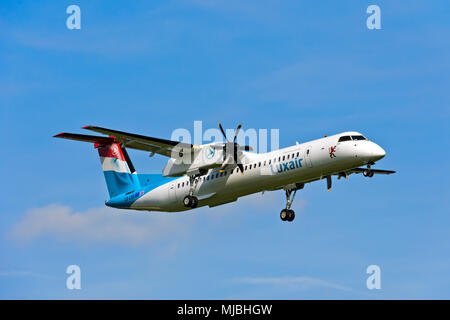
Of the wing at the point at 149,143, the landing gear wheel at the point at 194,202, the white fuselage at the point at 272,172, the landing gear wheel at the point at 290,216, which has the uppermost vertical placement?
the wing at the point at 149,143

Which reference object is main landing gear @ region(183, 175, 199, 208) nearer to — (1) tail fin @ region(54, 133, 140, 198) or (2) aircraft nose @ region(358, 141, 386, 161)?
(1) tail fin @ region(54, 133, 140, 198)

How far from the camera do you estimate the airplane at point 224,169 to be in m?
Answer: 30.4

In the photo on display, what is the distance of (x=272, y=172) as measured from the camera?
3189 centimetres

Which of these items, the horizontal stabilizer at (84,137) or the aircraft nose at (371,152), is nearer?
the aircraft nose at (371,152)

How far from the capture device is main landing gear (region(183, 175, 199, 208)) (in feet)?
112

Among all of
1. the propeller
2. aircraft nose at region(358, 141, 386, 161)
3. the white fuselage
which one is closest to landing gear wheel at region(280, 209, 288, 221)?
the white fuselage

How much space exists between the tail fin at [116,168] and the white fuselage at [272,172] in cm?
221

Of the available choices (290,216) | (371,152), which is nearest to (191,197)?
(290,216)

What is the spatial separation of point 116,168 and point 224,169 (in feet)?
25.6

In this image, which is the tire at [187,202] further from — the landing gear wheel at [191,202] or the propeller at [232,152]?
the propeller at [232,152]

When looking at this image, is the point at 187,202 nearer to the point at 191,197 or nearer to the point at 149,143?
the point at 191,197

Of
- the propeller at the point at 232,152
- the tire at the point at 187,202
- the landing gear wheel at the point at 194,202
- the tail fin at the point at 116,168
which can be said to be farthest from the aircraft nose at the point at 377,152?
the tail fin at the point at 116,168
